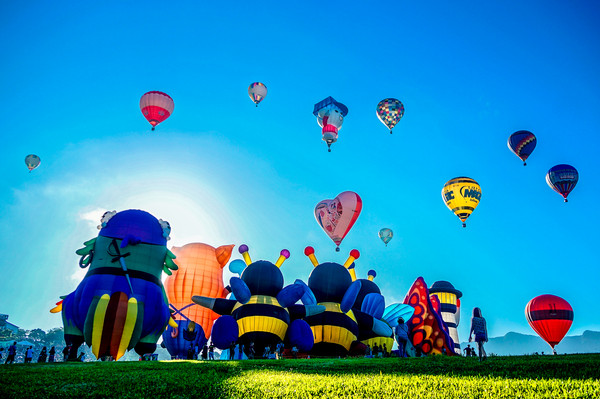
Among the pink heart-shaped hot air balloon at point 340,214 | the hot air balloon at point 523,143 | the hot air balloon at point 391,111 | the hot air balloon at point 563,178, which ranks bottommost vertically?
the pink heart-shaped hot air balloon at point 340,214

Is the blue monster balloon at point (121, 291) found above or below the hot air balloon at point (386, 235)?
below

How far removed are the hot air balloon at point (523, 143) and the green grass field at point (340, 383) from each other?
2437 cm

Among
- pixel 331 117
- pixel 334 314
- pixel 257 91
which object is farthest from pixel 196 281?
pixel 257 91

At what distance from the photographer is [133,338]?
17.6 m

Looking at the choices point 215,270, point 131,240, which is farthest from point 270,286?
point 131,240

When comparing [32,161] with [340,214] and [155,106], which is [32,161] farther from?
[340,214]

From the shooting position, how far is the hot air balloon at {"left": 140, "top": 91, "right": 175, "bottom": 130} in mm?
25375

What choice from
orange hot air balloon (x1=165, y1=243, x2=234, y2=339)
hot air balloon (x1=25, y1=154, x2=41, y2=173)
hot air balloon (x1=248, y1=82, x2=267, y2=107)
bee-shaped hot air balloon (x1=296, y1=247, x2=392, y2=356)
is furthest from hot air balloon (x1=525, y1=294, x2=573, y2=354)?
hot air balloon (x1=25, y1=154, x2=41, y2=173)

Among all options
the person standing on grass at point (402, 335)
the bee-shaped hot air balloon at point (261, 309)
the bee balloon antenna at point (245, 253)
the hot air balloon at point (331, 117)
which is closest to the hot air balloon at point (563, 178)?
the hot air balloon at point (331, 117)

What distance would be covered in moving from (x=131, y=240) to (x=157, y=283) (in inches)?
88.2

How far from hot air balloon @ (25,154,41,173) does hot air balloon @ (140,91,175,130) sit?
50.8 feet

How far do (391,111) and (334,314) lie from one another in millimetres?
15471

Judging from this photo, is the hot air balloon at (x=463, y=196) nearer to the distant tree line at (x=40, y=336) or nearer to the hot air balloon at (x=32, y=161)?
the hot air balloon at (x=32, y=161)

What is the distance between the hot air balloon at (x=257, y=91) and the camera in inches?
1205
